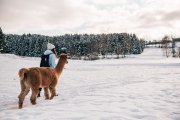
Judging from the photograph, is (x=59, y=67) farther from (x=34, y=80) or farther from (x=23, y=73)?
(x=23, y=73)

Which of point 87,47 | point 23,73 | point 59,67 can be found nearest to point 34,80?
point 23,73

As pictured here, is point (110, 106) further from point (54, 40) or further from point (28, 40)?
point (54, 40)

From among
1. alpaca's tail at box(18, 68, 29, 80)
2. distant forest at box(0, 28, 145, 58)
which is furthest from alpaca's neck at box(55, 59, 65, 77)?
distant forest at box(0, 28, 145, 58)

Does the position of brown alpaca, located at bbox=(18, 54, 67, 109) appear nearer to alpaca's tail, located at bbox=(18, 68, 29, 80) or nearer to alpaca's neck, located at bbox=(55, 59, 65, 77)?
alpaca's tail, located at bbox=(18, 68, 29, 80)

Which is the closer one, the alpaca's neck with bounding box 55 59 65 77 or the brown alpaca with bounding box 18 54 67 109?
the brown alpaca with bounding box 18 54 67 109

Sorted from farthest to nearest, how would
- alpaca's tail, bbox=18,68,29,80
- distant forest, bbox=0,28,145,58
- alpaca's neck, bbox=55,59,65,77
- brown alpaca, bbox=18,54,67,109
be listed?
distant forest, bbox=0,28,145,58, alpaca's neck, bbox=55,59,65,77, brown alpaca, bbox=18,54,67,109, alpaca's tail, bbox=18,68,29,80

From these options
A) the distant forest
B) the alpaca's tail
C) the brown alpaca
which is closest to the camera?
the alpaca's tail

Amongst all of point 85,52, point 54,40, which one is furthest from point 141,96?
point 54,40

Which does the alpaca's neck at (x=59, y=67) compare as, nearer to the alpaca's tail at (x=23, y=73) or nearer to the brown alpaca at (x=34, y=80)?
the brown alpaca at (x=34, y=80)

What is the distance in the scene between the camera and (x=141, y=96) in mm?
9062

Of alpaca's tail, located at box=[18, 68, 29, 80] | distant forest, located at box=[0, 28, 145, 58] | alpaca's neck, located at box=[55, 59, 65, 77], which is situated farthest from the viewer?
distant forest, located at box=[0, 28, 145, 58]

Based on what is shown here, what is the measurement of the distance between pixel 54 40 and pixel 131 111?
493 ft

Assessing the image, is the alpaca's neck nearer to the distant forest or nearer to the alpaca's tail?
the alpaca's tail

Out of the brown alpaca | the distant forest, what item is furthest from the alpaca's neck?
the distant forest
